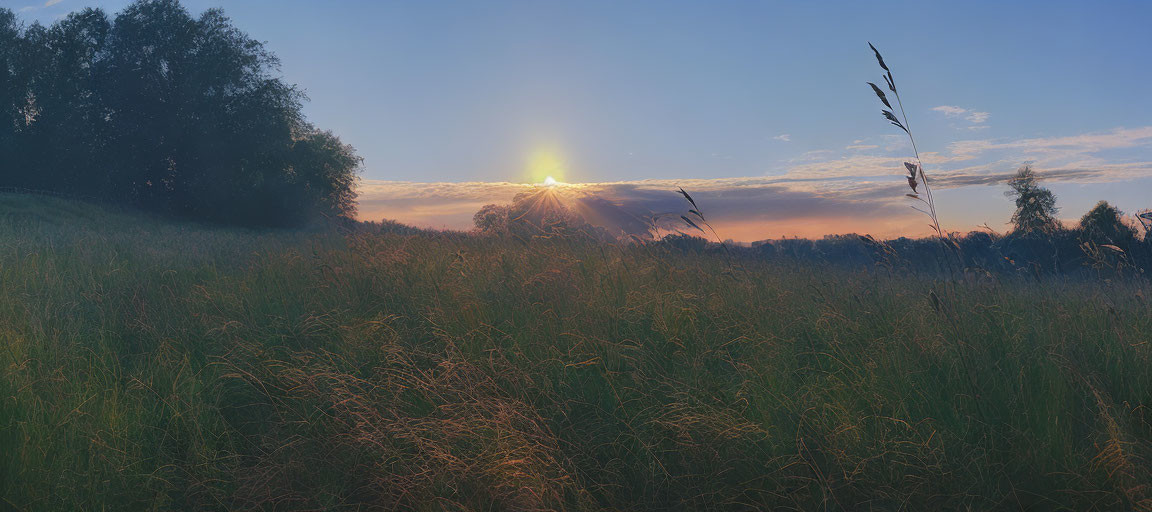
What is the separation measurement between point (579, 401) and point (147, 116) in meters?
28.2

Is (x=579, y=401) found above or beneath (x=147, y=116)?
beneath

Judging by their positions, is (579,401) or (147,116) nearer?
(579,401)

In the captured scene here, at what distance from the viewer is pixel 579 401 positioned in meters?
2.73

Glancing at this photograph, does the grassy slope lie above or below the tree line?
below

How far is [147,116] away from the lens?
24.2m

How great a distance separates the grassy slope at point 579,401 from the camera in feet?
7.34

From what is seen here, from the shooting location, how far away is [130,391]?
3033 millimetres

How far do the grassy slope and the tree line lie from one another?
75.5 ft

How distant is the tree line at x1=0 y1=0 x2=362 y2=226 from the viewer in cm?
2403

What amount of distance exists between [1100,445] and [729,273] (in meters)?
2.67

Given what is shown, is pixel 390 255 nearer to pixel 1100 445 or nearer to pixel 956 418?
pixel 956 418

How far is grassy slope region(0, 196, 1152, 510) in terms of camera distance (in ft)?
7.34

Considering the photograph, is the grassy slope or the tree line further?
the tree line

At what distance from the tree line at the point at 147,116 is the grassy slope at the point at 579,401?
23027mm
